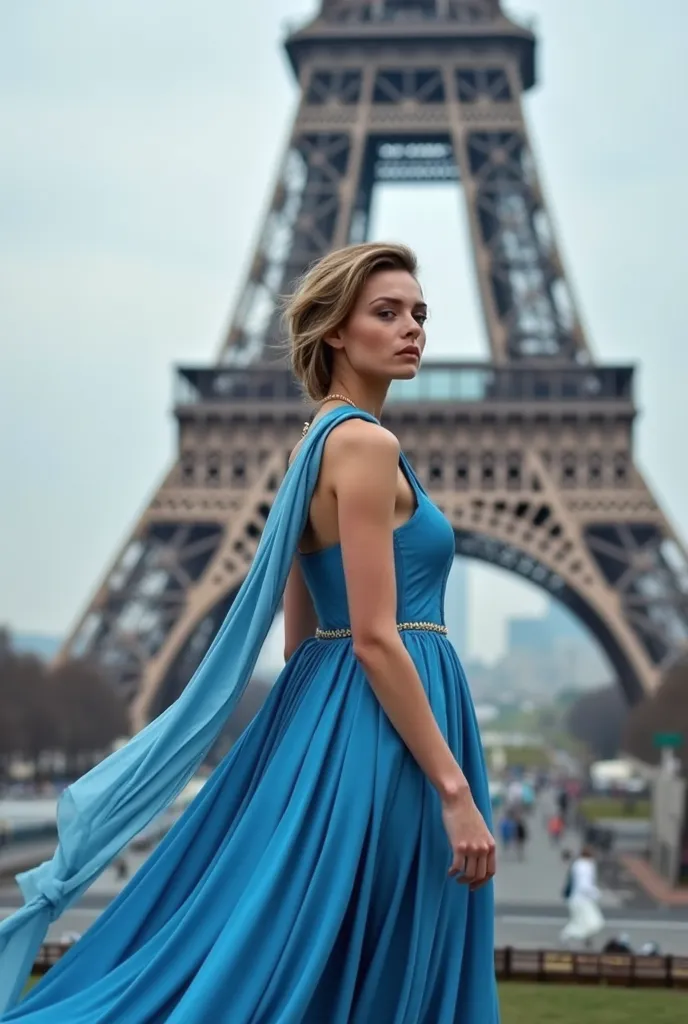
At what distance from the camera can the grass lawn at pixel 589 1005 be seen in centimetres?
782

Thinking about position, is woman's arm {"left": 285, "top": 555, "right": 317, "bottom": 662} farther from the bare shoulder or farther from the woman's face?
the woman's face

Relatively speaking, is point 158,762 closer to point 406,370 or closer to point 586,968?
point 406,370

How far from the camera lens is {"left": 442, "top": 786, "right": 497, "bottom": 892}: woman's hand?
14.1 ft

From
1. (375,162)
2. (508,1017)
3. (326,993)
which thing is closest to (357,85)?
(375,162)

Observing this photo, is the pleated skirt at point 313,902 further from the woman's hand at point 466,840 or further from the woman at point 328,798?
the woman's hand at point 466,840

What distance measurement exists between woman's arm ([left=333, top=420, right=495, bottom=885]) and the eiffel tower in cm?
3565

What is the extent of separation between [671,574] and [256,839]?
38069 millimetres

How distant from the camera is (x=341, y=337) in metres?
4.88

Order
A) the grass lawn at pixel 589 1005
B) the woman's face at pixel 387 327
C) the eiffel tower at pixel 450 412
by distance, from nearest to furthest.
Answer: the woman's face at pixel 387 327, the grass lawn at pixel 589 1005, the eiffel tower at pixel 450 412

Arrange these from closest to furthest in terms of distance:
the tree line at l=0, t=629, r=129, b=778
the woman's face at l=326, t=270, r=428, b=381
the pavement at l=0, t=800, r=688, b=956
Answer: the woman's face at l=326, t=270, r=428, b=381 → the pavement at l=0, t=800, r=688, b=956 → the tree line at l=0, t=629, r=129, b=778

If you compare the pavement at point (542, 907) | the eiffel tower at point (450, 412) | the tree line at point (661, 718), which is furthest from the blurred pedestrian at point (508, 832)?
the eiffel tower at point (450, 412)

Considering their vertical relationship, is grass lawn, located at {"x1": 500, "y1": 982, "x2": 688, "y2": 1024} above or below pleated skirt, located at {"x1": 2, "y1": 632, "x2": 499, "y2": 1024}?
above

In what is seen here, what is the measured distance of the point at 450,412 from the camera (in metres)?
43.7

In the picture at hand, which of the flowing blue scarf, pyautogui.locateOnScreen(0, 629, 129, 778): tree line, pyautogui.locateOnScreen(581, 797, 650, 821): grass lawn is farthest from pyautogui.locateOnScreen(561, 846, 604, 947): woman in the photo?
pyautogui.locateOnScreen(581, 797, 650, 821): grass lawn
